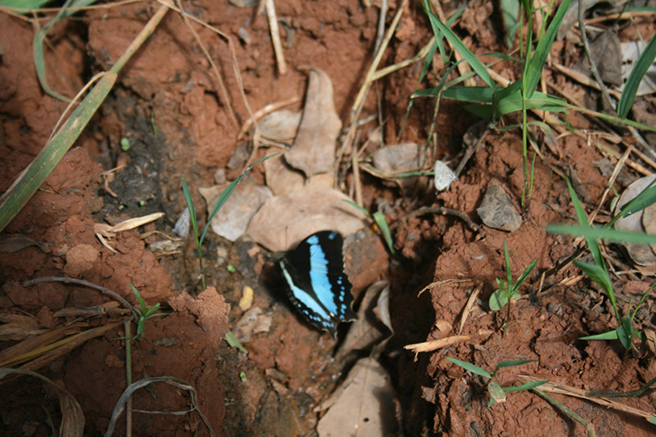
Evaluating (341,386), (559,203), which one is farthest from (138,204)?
(559,203)

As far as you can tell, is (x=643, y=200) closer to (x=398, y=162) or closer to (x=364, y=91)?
(x=398, y=162)

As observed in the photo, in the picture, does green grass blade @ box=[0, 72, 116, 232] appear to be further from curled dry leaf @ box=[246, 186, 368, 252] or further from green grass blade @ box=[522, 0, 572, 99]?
green grass blade @ box=[522, 0, 572, 99]

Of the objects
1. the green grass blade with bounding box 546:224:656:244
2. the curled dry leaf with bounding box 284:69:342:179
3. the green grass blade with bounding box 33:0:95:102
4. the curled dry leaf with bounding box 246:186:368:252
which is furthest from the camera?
the curled dry leaf with bounding box 284:69:342:179

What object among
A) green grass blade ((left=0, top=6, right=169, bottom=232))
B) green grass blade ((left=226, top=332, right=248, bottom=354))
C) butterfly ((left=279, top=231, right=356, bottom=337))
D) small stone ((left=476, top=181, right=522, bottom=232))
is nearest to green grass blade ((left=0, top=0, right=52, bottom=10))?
green grass blade ((left=0, top=6, right=169, bottom=232))

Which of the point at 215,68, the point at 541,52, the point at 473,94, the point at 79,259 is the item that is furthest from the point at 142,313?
the point at 541,52

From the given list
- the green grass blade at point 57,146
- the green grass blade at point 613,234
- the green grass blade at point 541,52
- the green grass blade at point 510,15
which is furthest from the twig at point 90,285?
the green grass blade at point 510,15

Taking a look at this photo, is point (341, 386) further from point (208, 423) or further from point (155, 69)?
point (155, 69)

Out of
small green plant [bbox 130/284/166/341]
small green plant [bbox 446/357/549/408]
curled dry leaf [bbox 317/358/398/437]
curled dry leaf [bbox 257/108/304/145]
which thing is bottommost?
curled dry leaf [bbox 317/358/398/437]

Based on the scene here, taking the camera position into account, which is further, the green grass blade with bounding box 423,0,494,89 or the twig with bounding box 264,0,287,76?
the twig with bounding box 264,0,287,76
